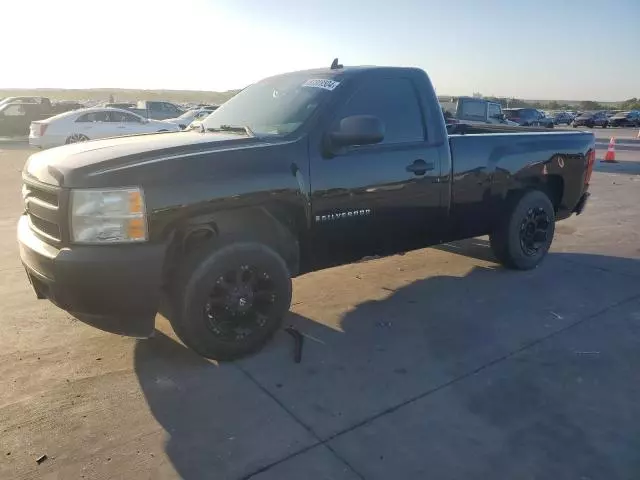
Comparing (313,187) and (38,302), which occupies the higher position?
(313,187)

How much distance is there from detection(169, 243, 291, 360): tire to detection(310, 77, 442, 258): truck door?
0.51 m

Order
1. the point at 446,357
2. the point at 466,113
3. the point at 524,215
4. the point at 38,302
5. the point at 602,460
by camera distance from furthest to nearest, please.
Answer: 1. the point at 466,113
2. the point at 524,215
3. the point at 38,302
4. the point at 446,357
5. the point at 602,460

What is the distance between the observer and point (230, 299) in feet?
12.0

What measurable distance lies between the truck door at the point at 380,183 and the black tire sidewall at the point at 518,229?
3.84 feet

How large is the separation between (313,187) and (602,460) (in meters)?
2.37

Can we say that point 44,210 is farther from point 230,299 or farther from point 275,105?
point 275,105

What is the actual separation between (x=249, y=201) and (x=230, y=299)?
26.2 inches

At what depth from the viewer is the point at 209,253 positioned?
3521 millimetres

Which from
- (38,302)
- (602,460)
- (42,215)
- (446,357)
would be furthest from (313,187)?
(38,302)

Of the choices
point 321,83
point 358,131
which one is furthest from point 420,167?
point 321,83

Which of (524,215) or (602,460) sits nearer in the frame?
(602,460)

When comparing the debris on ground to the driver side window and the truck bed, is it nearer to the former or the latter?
the driver side window

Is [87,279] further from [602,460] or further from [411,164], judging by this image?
[602,460]

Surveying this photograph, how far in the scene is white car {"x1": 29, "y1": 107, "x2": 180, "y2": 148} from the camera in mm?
17078
